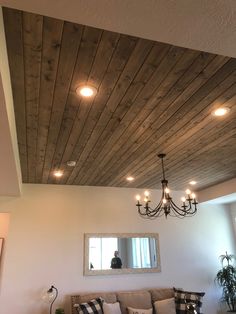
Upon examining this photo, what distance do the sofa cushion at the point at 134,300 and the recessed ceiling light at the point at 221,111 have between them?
360 cm

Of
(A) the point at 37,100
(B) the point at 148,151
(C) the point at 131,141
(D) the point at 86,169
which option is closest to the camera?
(A) the point at 37,100

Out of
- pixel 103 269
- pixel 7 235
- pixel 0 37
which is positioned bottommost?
pixel 103 269

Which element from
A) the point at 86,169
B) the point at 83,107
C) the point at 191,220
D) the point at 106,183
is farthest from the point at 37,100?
the point at 191,220

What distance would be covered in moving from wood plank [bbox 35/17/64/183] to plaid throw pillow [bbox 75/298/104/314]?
2.74m

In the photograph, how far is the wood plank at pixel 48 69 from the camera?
165cm

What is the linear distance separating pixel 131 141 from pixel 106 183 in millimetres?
2166

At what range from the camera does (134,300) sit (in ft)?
15.1

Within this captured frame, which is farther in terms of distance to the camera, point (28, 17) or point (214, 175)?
point (214, 175)

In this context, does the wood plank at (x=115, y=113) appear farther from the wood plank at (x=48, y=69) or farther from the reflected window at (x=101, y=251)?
the reflected window at (x=101, y=251)

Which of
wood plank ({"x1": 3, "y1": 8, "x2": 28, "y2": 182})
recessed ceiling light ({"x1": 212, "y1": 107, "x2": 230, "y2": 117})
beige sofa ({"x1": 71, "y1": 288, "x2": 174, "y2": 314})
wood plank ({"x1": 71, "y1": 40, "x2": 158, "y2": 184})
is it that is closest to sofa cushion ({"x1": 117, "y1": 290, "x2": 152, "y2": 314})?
beige sofa ({"x1": 71, "y1": 288, "x2": 174, "y2": 314})

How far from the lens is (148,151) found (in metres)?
3.69


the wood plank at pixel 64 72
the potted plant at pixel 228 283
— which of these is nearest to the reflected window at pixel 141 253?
the potted plant at pixel 228 283

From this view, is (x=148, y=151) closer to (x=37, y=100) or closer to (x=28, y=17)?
(x=37, y=100)

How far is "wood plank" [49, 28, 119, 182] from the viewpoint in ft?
5.73
